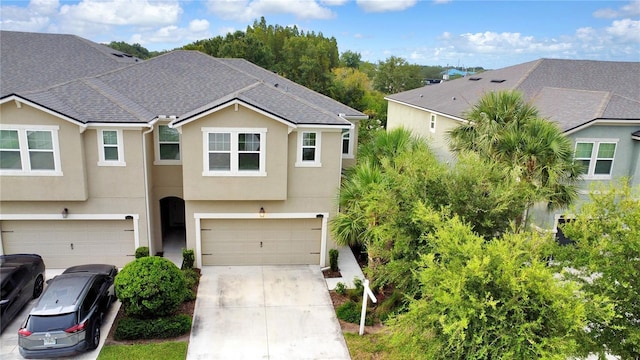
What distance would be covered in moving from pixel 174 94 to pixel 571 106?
641 inches

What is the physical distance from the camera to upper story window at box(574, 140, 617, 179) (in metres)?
16.9

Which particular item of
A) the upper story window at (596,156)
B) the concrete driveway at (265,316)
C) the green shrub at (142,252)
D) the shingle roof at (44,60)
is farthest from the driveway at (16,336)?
the upper story window at (596,156)

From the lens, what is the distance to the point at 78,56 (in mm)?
23828

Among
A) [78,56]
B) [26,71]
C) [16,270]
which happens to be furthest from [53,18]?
[16,270]

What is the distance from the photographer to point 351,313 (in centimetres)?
1333

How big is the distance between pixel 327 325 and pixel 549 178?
7607 millimetres

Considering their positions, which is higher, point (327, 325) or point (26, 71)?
point (26, 71)

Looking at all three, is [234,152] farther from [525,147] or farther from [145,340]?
[525,147]

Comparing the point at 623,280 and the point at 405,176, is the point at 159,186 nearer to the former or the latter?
the point at 405,176

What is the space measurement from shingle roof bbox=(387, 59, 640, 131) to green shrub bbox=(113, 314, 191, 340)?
1401 centimetres

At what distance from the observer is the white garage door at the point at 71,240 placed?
601 inches

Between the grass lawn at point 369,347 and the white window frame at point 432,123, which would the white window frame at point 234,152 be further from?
the white window frame at point 432,123

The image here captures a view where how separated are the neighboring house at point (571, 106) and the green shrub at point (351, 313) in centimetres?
584

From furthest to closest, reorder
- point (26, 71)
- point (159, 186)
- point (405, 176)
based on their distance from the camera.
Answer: point (26, 71), point (159, 186), point (405, 176)
